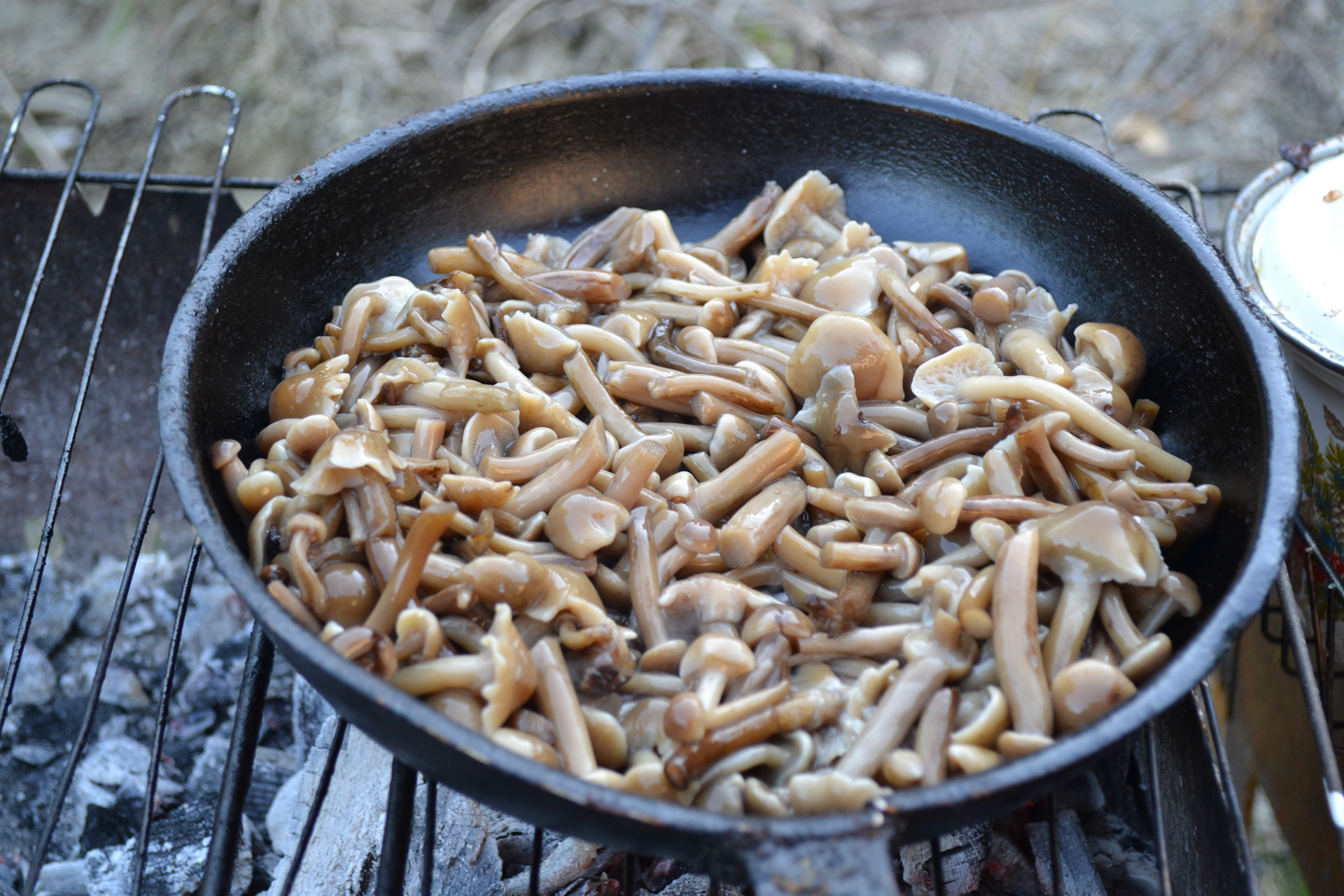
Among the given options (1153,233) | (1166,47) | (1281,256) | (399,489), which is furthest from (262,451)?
(1166,47)

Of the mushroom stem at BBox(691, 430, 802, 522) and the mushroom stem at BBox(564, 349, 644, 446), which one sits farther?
the mushroom stem at BBox(564, 349, 644, 446)

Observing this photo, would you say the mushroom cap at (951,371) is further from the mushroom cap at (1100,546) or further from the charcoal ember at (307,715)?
the charcoal ember at (307,715)

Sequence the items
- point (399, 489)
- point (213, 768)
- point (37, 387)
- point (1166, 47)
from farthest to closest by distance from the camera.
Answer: point (1166, 47) < point (37, 387) < point (213, 768) < point (399, 489)

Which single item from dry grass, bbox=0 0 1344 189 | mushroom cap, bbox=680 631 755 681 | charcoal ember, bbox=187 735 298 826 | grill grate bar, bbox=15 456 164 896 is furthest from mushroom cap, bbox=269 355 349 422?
dry grass, bbox=0 0 1344 189

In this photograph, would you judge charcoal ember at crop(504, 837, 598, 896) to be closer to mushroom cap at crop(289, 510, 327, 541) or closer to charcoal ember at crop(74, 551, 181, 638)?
mushroom cap at crop(289, 510, 327, 541)

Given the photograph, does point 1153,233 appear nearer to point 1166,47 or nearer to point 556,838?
point 556,838

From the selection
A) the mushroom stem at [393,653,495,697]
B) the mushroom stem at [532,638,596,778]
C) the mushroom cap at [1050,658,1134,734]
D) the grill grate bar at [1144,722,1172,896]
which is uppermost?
the mushroom stem at [393,653,495,697]
